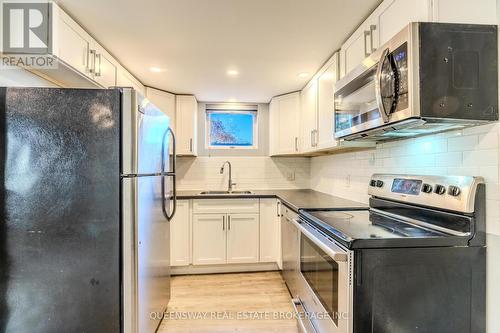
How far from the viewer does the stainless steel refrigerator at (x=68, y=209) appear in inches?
52.7

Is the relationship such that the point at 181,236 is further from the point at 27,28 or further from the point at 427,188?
the point at 427,188

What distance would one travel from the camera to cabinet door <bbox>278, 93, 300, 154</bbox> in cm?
311

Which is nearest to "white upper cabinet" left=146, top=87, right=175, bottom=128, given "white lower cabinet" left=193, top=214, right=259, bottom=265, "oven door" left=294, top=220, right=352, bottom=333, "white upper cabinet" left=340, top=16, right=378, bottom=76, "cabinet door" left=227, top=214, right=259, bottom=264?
"white lower cabinet" left=193, top=214, right=259, bottom=265

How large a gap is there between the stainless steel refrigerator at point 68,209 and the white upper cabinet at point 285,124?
2.06m

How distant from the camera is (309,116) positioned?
2689 mm

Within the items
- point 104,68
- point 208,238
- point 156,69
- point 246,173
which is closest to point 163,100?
point 156,69

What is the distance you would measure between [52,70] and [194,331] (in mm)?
2038

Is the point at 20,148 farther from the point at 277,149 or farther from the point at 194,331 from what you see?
the point at 277,149

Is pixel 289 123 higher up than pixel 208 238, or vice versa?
pixel 289 123

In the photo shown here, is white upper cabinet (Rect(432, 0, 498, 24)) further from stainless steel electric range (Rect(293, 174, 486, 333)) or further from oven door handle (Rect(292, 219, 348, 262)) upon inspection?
oven door handle (Rect(292, 219, 348, 262))

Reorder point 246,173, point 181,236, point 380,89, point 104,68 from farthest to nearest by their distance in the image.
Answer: point 246,173 < point 181,236 < point 104,68 < point 380,89

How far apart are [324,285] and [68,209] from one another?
1400mm

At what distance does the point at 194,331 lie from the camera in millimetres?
1952

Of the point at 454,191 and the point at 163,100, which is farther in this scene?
the point at 163,100
